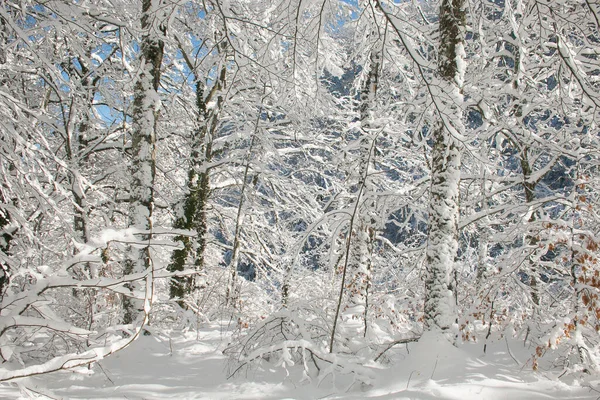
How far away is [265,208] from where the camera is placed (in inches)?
392

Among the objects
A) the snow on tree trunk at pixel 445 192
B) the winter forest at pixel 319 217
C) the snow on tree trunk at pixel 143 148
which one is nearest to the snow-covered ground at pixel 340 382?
the winter forest at pixel 319 217

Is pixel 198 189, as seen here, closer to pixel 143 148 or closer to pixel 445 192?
pixel 143 148

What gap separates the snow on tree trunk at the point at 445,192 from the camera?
3.89 meters

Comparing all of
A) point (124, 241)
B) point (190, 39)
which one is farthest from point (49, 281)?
point (190, 39)

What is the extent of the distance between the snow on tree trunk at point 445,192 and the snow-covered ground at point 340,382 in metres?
0.38

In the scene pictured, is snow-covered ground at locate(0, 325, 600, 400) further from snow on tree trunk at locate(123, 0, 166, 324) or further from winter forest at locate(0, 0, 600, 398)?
snow on tree trunk at locate(123, 0, 166, 324)

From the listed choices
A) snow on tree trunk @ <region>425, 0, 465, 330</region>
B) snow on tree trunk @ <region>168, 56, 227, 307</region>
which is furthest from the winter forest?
snow on tree trunk @ <region>168, 56, 227, 307</region>

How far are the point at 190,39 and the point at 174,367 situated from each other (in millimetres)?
6007

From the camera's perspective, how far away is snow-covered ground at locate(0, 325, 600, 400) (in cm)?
293

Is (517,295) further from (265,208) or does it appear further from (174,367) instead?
Result: (265,208)

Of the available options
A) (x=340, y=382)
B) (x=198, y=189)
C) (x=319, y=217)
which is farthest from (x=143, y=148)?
(x=340, y=382)

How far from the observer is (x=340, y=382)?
3570 mm

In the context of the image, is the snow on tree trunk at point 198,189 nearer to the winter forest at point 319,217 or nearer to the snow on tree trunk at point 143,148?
the winter forest at point 319,217

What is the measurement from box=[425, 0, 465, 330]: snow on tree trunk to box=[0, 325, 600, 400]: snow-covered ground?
0.38 meters
